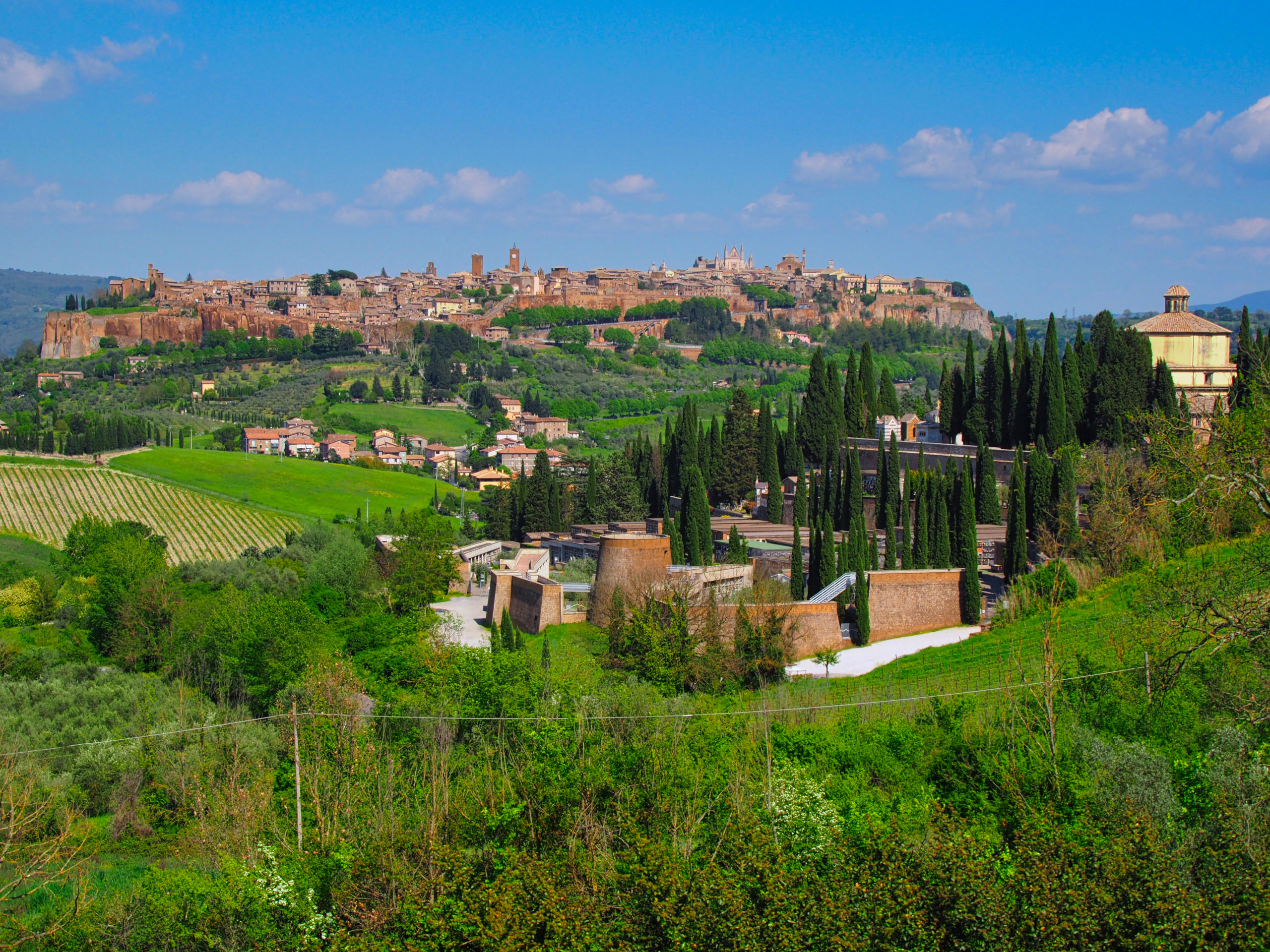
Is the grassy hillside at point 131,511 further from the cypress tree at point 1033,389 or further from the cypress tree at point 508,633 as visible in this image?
the cypress tree at point 1033,389

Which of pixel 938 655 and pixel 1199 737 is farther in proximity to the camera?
pixel 938 655

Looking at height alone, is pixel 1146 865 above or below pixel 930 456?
below

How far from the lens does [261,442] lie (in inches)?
2835

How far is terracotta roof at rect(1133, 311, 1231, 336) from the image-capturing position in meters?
34.8

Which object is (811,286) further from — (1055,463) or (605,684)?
(605,684)

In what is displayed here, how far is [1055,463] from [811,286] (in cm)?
10565

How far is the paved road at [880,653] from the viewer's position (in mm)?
25047

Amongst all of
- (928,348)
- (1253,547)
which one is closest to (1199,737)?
(1253,547)

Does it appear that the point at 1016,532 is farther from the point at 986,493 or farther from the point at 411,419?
the point at 411,419

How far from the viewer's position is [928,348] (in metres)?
109

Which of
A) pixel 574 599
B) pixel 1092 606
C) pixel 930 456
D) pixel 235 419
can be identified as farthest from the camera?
pixel 235 419

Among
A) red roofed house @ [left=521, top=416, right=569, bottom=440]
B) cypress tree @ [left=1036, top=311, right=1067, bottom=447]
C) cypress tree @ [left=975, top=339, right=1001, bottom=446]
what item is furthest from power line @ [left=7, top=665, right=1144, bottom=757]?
red roofed house @ [left=521, top=416, right=569, bottom=440]

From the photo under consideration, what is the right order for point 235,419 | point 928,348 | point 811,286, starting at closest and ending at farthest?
1. point 235,419
2. point 928,348
3. point 811,286

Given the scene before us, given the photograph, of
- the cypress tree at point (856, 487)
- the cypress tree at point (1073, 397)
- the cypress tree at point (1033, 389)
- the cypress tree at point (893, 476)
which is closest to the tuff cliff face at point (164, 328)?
the cypress tree at point (856, 487)
